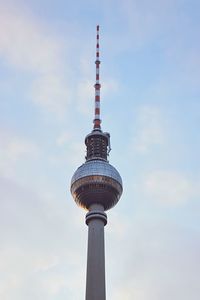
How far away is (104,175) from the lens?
9269 cm

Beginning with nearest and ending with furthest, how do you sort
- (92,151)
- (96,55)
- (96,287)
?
(96,287) → (92,151) → (96,55)

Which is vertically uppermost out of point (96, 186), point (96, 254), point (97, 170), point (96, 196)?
point (97, 170)

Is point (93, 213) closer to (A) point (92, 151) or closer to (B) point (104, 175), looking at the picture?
(B) point (104, 175)

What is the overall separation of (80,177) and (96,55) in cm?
3220

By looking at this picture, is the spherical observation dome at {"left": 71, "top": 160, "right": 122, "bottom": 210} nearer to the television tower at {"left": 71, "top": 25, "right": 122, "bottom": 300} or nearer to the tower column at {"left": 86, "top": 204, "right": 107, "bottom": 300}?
the television tower at {"left": 71, "top": 25, "right": 122, "bottom": 300}

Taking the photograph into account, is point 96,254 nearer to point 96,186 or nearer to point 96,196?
point 96,196

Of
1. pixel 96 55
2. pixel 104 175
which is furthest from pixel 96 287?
pixel 96 55

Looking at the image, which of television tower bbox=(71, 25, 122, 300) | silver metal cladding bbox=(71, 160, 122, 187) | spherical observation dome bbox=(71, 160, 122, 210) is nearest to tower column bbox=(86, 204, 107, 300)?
television tower bbox=(71, 25, 122, 300)

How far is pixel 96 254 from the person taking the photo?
8731 centimetres

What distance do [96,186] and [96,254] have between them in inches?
503

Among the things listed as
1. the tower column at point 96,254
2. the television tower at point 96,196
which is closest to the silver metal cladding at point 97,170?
the television tower at point 96,196

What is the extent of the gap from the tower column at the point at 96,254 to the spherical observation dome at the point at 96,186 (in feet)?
5.60

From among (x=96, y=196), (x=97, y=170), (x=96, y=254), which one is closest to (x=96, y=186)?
(x=96, y=196)

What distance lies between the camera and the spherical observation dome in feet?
302
